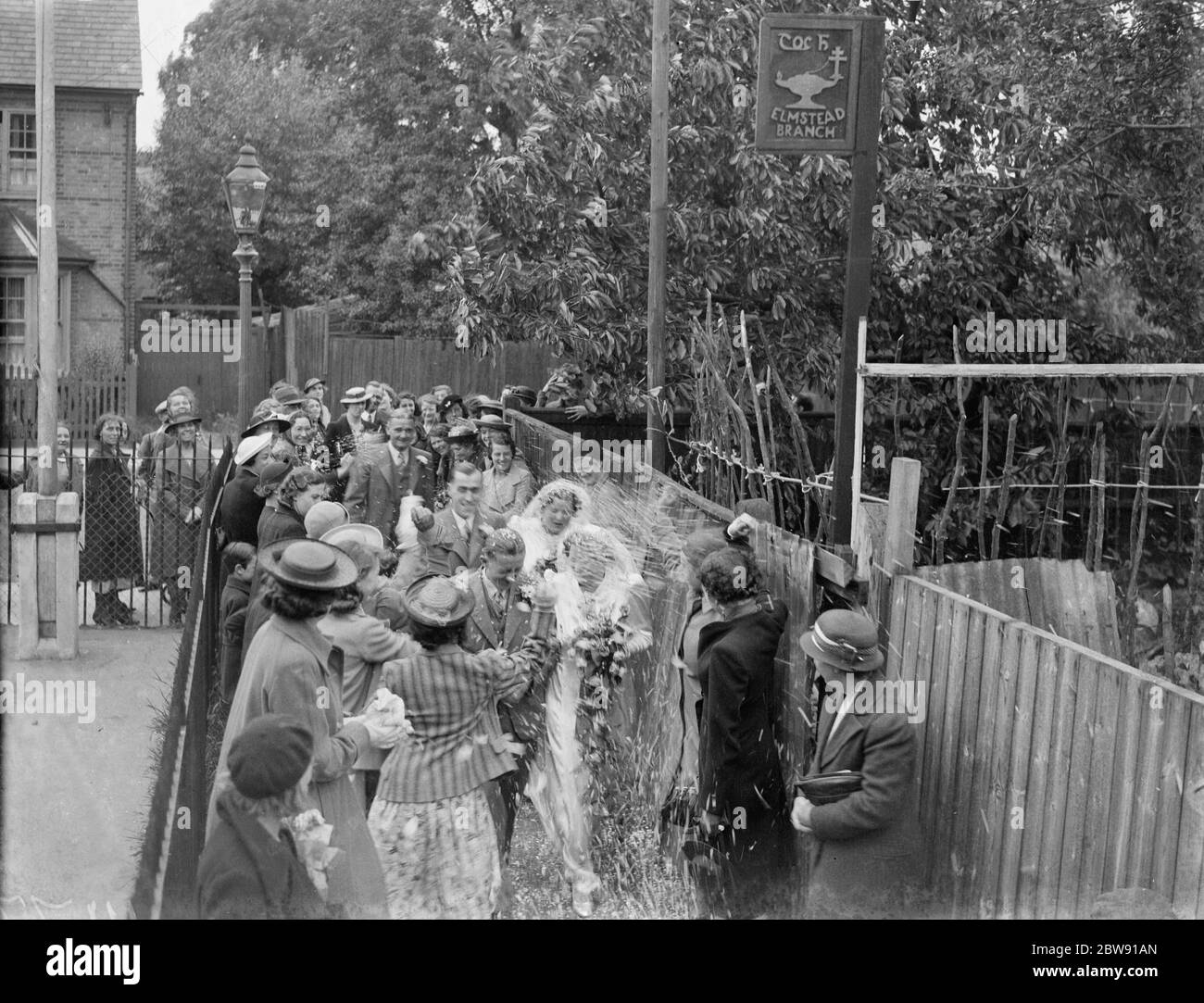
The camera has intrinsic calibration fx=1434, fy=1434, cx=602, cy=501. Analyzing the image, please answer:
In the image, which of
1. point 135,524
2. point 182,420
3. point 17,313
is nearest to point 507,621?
point 182,420

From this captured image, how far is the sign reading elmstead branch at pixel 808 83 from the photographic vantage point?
5.79 metres

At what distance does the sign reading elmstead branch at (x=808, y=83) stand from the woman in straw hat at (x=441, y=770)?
2.36m

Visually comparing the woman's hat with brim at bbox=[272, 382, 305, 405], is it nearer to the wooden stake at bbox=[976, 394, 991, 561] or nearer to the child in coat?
the child in coat

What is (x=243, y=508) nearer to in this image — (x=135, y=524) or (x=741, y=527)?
(x=135, y=524)

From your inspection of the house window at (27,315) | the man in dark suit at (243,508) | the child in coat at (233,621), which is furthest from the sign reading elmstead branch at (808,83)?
the house window at (27,315)

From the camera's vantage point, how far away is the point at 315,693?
4.62m

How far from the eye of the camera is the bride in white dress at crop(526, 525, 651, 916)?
6.08 metres

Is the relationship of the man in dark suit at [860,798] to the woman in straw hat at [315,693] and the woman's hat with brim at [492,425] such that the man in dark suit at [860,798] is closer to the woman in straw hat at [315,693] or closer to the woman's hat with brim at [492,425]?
the woman in straw hat at [315,693]

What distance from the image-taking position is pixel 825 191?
13211 millimetres

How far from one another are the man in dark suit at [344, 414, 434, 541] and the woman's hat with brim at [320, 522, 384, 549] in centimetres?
290

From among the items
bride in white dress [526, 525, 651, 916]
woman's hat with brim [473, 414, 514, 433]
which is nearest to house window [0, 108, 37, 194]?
woman's hat with brim [473, 414, 514, 433]

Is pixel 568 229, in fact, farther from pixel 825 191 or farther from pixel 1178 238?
pixel 1178 238

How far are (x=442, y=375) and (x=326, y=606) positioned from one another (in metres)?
16.4

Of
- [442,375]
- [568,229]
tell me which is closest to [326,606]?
[568,229]
